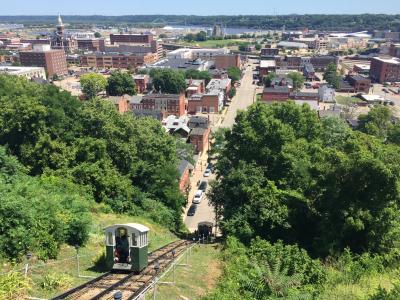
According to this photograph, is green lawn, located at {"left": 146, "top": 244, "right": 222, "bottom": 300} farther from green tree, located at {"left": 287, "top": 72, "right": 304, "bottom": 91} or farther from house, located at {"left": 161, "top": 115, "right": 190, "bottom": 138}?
green tree, located at {"left": 287, "top": 72, "right": 304, "bottom": 91}

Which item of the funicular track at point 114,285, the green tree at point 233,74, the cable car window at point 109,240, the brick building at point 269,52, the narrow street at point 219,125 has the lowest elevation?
the narrow street at point 219,125

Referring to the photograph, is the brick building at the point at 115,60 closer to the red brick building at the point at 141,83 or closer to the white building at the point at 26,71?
the white building at the point at 26,71

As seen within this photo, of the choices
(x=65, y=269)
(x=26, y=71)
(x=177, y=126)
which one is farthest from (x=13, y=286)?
(x=26, y=71)

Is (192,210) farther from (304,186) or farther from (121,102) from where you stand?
(121,102)

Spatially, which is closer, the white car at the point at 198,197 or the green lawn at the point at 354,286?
the green lawn at the point at 354,286

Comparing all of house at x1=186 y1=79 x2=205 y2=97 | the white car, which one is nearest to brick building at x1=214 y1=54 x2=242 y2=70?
house at x1=186 y1=79 x2=205 y2=97

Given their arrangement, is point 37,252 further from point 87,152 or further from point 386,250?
point 386,250

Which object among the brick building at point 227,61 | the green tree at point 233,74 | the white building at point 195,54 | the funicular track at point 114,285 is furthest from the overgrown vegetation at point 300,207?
the white building at point 195,54
